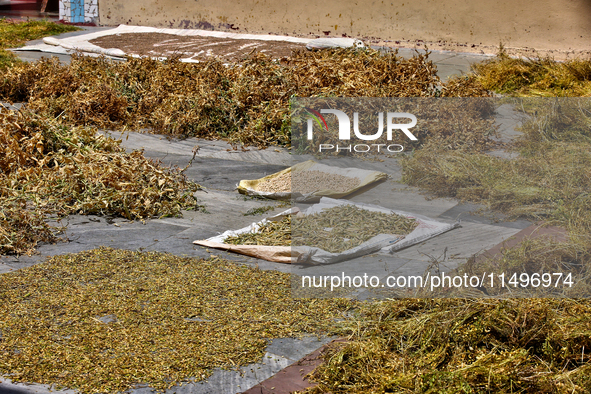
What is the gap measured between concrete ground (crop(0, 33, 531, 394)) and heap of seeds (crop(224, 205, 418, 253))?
3.1 inches

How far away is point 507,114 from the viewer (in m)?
5.38

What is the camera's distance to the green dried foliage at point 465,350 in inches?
96.0

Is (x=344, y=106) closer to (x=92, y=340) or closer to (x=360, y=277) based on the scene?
(x=360, y=277)

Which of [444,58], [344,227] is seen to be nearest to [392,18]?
[444,58]

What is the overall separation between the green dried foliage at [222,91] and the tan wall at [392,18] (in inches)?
199

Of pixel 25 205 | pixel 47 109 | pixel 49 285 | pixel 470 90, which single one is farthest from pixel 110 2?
pixel 49 285

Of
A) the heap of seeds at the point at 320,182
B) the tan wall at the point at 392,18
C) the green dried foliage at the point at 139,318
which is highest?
the tan wall at the point at 392,18

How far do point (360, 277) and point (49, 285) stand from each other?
178 centimetres

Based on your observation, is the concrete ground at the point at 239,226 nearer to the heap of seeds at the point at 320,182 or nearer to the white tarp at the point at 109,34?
the heap of seeds at the point at 320,182

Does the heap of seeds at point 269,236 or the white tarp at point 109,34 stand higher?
the white tarp at point 109,34

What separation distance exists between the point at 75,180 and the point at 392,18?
9283mm

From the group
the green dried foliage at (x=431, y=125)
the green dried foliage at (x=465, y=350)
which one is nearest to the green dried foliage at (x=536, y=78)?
the green dried foliage at (x=431, y=125)

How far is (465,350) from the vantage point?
9.02 feet

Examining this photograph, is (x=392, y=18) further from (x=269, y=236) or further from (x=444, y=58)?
(x=269, y=236)
